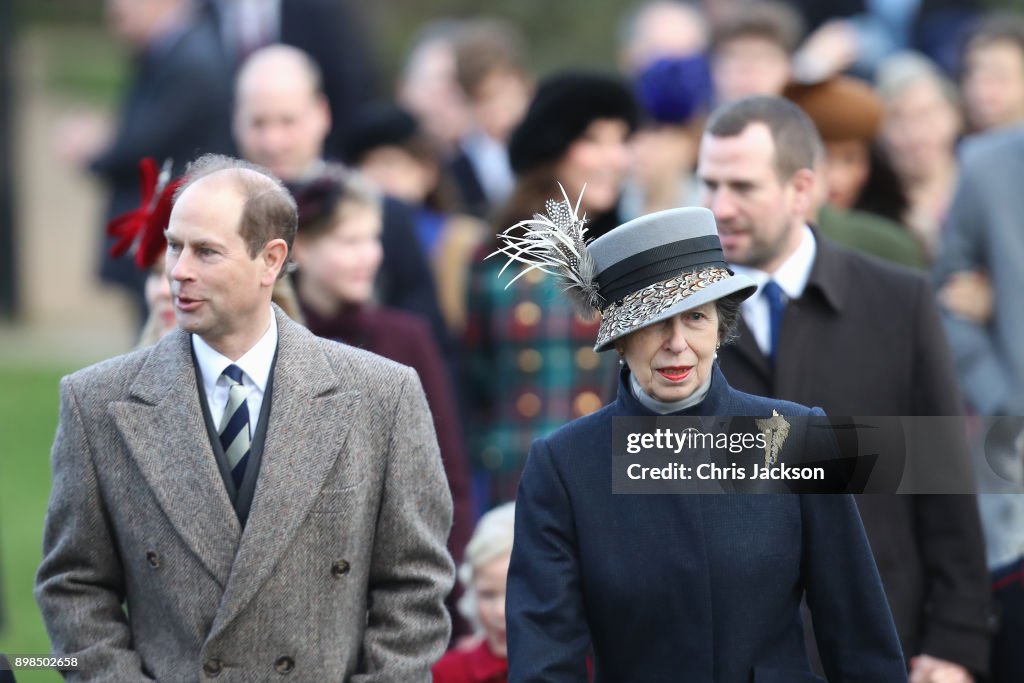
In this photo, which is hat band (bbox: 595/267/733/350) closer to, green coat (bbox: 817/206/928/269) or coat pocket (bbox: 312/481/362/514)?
coat pocket (bbox: 312/481/362/514)

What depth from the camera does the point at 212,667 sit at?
168 inches

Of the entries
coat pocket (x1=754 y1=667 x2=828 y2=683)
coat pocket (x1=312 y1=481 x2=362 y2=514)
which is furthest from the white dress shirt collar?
coat pocket (x1=754 y1=667 x2=828 y2=683)

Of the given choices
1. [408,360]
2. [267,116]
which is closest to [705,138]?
[408,360]

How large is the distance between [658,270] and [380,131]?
17.3ft

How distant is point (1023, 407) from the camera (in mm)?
6797

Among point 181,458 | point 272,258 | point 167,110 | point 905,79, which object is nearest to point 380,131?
point 167,110

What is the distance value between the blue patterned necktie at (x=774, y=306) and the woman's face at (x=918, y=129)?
13.1 ft

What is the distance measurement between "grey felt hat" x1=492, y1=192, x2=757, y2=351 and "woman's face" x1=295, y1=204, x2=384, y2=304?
2.20 meters

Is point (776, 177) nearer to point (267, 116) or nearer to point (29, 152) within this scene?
point (267, 116)

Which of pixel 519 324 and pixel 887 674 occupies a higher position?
pixel 519 324

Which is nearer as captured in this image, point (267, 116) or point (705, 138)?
point (705, 138)

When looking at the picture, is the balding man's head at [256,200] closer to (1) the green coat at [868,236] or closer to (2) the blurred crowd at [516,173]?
(2) the blurred crowd at [516,173]

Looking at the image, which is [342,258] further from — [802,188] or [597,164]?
[802,188]

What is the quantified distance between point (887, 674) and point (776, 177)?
188cm
